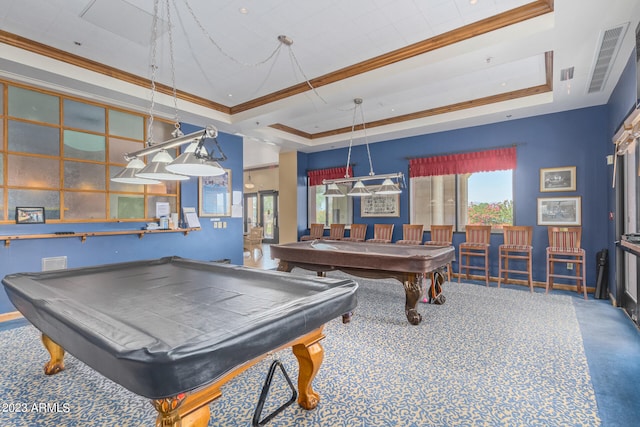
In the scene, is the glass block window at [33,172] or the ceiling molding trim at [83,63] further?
the glass block window at [33,172]

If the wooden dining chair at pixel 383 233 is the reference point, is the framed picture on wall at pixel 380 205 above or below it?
above

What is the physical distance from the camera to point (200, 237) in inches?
228

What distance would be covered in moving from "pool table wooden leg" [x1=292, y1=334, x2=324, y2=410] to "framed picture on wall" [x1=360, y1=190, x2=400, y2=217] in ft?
17.0

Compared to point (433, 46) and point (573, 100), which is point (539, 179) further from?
point (433, 46)

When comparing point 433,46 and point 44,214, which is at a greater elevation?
point 433,46

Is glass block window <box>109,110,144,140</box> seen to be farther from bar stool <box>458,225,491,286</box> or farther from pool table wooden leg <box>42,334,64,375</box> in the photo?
bar stool <box>458,225,491,286</box>

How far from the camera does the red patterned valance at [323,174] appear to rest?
7.60m

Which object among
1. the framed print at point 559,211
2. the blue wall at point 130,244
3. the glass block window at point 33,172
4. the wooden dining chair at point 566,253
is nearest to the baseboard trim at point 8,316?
the blue wall at point 130,244

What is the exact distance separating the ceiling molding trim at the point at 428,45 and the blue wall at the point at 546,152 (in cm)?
299

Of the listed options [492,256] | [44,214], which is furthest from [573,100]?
[44,214]

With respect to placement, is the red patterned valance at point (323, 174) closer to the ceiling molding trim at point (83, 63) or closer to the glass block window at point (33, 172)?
the ceiling molding trim at point (83, 63)

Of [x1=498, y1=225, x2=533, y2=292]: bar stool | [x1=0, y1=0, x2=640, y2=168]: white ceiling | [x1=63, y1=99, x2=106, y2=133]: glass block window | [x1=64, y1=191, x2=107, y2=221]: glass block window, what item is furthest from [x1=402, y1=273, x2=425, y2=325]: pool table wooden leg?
[x1=63, y1=99, x2=106, y2=133]: glass block window

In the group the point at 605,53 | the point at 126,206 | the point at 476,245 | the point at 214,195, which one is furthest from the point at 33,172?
the point at 605,53

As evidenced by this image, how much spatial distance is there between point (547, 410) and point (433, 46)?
3.35 m
